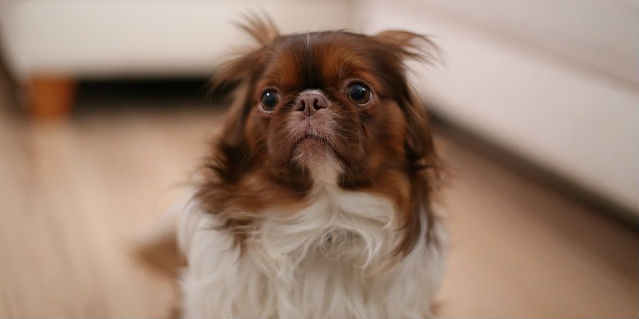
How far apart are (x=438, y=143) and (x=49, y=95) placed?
Result: 255cm

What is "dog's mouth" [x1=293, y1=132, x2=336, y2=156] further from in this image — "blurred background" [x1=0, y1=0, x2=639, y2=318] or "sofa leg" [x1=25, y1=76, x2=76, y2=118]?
"sofa leg" [x1=25, y1=76, x2=76, y2=118]

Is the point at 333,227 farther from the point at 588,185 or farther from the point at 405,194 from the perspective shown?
the point at 588,185

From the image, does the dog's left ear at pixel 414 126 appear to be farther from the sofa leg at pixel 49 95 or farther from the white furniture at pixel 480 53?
the sofa leg at pixel 49 95

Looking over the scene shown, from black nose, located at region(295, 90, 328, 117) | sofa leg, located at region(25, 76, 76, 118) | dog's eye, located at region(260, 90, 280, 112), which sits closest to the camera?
black nose, located at region(295, 90, 328, 117)

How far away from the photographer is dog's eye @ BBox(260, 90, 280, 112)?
1474mm

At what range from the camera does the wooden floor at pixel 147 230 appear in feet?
6.32

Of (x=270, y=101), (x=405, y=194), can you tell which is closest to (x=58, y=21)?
(x=270, y=101)

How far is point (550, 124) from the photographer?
241 centimetres

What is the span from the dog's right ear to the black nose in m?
0.21

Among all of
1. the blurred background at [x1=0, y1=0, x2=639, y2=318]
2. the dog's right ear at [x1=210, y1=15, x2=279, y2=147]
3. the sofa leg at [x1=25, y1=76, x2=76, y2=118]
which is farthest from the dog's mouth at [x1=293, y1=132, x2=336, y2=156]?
the sofa leg at [x1=25, y1=76, x2=76, y2=118]

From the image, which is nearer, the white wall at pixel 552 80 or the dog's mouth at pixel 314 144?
the dog's mouth at pixel 314 144

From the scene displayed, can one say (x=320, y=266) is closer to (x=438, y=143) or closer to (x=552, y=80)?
(x=438, y=143)

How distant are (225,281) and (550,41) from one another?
5.00 feet

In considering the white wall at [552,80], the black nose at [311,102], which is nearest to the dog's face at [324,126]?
the black nose at [311,102]
